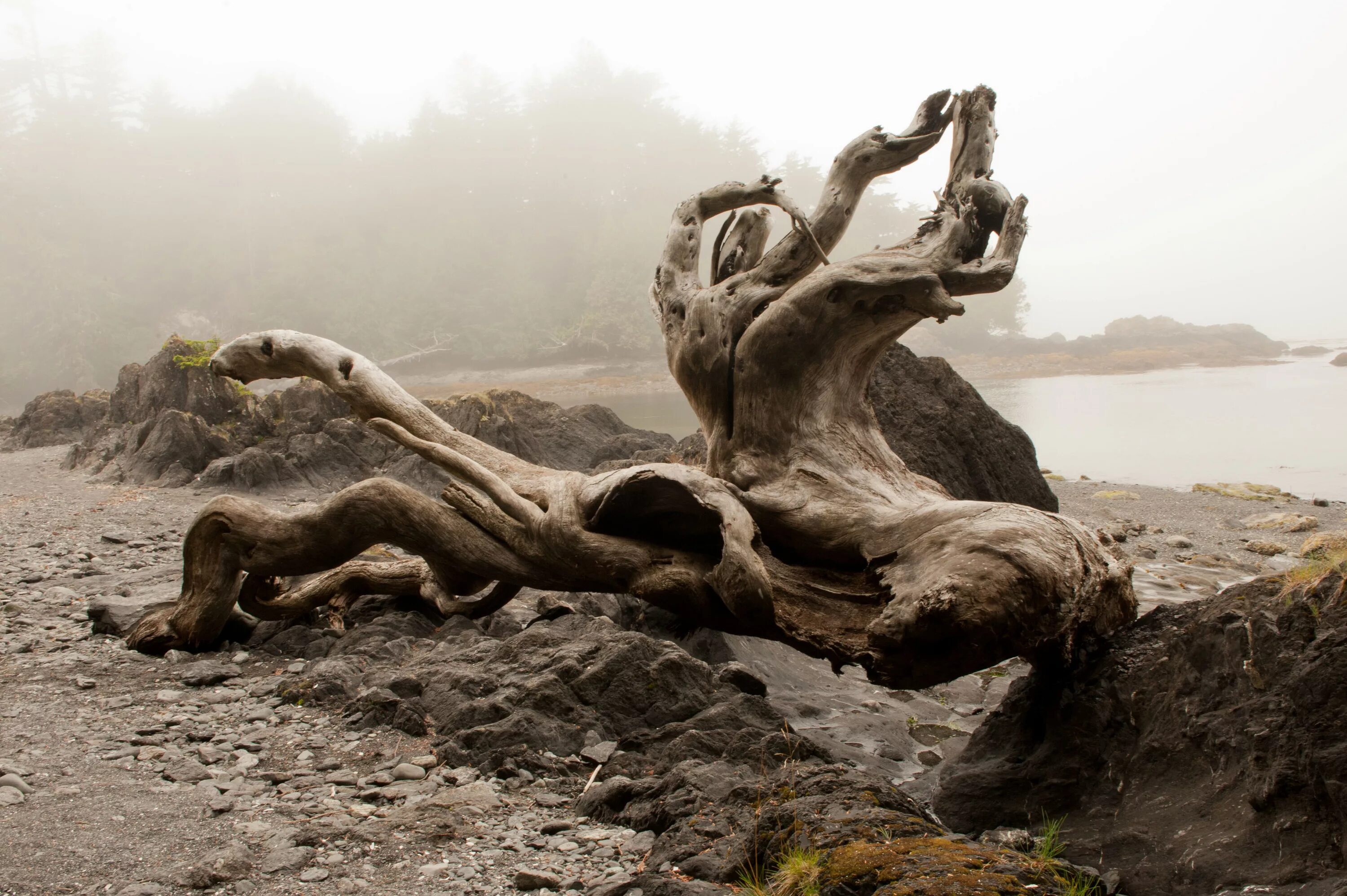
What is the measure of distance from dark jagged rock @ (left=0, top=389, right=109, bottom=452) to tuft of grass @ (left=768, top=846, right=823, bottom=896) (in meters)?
18.7

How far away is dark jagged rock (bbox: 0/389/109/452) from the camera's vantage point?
17.2 m

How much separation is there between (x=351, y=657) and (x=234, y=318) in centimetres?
6079

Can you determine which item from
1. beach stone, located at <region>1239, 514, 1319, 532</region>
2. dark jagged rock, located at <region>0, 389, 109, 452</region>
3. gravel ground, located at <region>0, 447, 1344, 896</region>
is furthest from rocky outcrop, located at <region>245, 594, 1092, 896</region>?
dark jagged rock, located at <region>0, 389, 109, 452</region>

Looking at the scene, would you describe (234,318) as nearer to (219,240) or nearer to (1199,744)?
(219,240)

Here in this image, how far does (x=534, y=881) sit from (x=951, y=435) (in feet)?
20.4

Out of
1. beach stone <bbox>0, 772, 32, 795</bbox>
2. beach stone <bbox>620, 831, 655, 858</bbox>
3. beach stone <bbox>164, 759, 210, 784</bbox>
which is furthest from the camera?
beach stone <bbox>164, 759, 210, 784</bbox>

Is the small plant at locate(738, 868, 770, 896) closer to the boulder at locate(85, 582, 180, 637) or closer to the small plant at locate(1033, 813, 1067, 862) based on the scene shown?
the small plant at locate(1033, 813, 1067, 862)

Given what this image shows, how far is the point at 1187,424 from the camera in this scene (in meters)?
19.7

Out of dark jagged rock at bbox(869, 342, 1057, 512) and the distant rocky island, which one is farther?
the distant rocky island

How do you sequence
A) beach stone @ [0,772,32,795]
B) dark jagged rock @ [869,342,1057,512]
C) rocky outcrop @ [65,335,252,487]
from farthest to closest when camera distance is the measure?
rocky outcrop @ [65,335,252,487], dark jagged rock @ [869,342,1057,512], beach stone @ [0,772,32,795]

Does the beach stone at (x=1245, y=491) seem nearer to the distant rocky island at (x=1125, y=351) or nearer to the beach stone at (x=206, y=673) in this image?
the beach stone at (x=206, y=673)

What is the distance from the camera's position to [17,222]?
5741cm

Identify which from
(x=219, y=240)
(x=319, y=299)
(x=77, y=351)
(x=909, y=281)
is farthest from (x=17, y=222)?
(x=909, y=281)

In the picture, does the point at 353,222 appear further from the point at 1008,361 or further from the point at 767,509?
the point at 767,509
